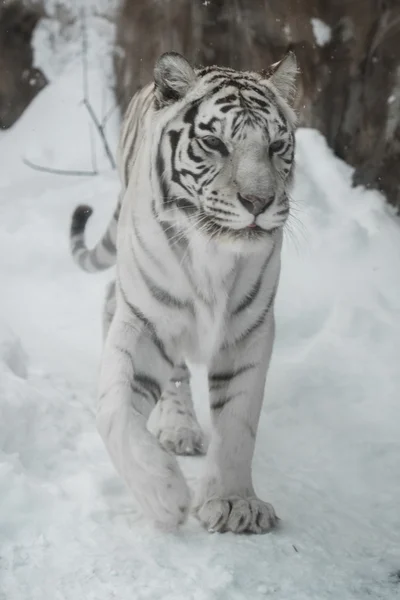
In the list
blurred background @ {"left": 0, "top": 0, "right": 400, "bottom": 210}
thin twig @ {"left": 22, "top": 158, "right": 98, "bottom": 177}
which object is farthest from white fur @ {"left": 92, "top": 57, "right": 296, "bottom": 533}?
thin twig @ {"left": 22, "top": 158, "right": 98, "bottom": 177}

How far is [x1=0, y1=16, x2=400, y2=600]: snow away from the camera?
2.18m

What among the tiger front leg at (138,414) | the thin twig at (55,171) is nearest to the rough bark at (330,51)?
the thin twig at (55,171)

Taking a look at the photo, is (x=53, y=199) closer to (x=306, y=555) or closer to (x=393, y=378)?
(x=393, y=378)

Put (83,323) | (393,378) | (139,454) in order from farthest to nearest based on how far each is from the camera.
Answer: (83,323) → (393,378) → (139,454)

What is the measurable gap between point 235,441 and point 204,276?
1.45 ft

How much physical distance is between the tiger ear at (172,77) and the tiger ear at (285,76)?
0.81ft

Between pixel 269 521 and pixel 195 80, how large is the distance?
3.80 ft

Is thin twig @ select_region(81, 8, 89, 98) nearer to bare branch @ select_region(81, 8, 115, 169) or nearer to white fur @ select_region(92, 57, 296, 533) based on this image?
bare branch @ select_region(81, 8, 115, 169)

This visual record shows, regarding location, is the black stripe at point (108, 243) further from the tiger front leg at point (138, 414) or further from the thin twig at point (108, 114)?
the thin twig at point (108, 114)

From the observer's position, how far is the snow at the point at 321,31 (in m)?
5.05

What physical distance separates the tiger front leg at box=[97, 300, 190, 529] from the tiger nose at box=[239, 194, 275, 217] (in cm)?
48

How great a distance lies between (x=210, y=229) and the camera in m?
2.34

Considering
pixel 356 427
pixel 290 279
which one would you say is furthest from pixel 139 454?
pixel 290 279

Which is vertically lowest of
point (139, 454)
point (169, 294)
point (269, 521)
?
point (269, 521)
